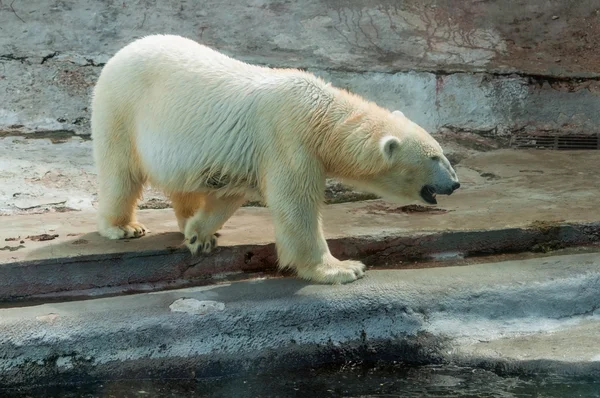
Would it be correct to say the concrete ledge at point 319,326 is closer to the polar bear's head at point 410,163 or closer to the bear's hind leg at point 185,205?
the polar bear's head at point 410,163

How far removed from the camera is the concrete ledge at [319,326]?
368 centimetres

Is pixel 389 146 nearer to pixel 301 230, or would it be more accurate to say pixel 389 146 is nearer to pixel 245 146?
pixel 301 230

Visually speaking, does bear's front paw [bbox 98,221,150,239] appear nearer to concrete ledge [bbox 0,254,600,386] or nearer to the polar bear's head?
concrete ledge [bbox 0,254,600,386]

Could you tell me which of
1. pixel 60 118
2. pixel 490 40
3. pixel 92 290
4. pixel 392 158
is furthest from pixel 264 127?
pixel 490 40

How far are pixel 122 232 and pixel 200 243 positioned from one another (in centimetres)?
50

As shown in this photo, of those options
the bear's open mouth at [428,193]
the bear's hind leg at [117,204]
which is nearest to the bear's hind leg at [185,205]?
the bear's hind leg at [117,204]

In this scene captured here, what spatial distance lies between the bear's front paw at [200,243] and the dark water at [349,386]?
87 centimetres

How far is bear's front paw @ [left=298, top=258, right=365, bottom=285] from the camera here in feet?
13.7

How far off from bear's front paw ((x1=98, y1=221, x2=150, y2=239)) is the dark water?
1.14 m

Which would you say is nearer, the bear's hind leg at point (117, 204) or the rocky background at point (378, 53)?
the bear's hind leg at point (117, 204)

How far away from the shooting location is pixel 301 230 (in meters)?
4.20

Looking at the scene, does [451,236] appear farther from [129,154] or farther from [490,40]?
[490,40]

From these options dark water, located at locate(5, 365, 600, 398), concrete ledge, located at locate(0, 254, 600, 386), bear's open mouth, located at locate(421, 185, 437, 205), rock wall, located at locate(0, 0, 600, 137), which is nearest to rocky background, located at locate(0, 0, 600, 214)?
rock wall, located at locate(0, 0, 600, 137)

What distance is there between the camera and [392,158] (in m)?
4.24
